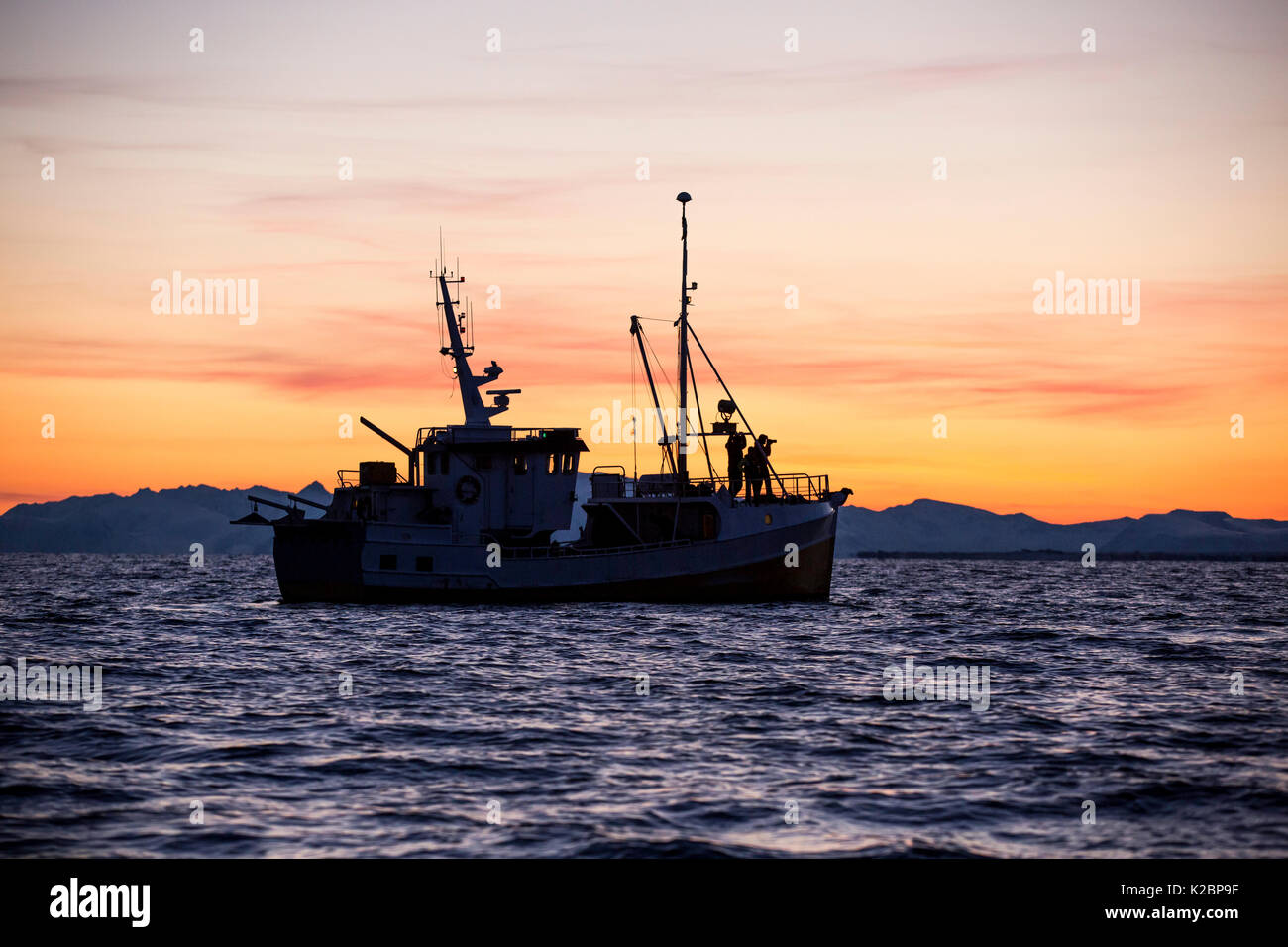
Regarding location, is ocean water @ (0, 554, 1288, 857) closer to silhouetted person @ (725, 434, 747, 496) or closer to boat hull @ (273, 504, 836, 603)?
boat hull @ (273, 504, 836, 603)

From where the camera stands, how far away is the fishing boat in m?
47.6

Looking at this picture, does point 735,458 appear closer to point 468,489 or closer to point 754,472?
point 754,472

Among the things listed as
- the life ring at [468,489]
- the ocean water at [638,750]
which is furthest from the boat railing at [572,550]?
the ocean water at [638,750]

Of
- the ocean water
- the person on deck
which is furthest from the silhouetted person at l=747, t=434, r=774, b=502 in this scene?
the ocean water

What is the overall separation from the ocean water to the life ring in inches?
453

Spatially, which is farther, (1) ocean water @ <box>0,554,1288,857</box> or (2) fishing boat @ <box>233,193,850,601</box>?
(2) fishing boat @ <box>233,193,850,601</box>

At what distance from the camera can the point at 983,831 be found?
1334cm

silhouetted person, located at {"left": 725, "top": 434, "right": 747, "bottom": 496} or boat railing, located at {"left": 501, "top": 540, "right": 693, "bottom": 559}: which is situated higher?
silhouetted person, located at {"left": 725, "top": 434, "right": 747, "bottom": 496}

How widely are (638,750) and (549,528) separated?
32.5 m

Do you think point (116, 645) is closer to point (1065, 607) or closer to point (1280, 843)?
point (1280, 843)

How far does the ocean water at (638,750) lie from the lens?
43.3 ft

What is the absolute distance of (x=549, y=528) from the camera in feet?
166
